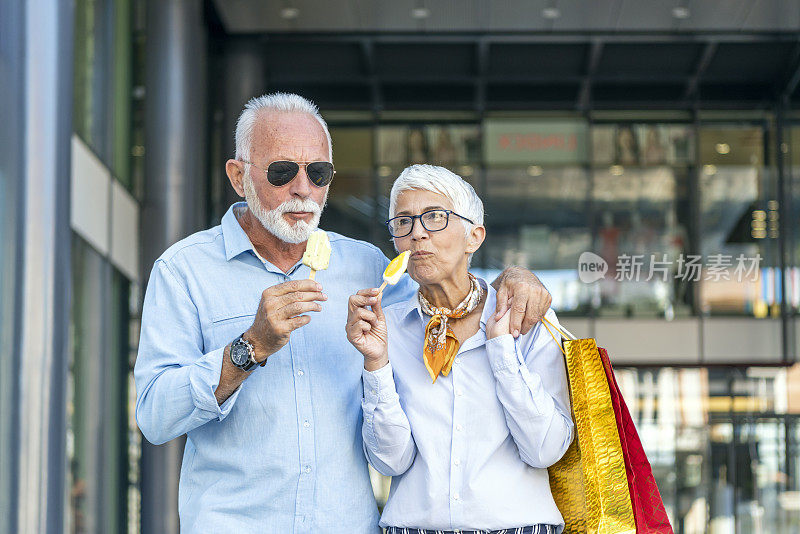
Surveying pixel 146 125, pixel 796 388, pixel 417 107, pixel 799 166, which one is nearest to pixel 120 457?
pixel 146 125

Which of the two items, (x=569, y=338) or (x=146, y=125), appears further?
(x=146, y=125)

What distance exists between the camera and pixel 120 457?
12.4 m

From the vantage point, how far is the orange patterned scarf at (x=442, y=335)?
3043 millimetres

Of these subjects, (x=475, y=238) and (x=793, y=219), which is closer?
(x=475, y=238)

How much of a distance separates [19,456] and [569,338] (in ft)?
11.7

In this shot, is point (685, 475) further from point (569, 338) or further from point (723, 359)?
point (569, 338)

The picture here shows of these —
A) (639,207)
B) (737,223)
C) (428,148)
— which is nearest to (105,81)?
(428,148)

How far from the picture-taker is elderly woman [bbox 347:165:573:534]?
2.92m

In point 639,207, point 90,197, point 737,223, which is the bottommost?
point 90,197

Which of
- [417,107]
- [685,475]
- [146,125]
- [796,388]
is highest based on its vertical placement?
[417,107]

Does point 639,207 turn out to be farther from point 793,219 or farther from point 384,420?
point 384,420

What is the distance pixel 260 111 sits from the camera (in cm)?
304

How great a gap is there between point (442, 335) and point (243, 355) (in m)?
0.67

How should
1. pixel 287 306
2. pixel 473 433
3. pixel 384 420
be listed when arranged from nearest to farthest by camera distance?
1. pixel 287 306
2. pixel 384 420
3. pixel 473 433
